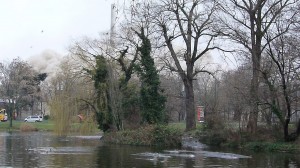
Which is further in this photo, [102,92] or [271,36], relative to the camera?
A: [102,92]

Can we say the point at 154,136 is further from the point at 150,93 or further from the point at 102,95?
the point at 102,95

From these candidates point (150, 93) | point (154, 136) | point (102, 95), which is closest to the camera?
point (154, 136)

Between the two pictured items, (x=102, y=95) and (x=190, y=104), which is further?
(x=190, y=104)

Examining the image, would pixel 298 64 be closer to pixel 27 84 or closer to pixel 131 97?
pixel 131 97

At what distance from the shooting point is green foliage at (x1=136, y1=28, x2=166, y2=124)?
44.9 meters

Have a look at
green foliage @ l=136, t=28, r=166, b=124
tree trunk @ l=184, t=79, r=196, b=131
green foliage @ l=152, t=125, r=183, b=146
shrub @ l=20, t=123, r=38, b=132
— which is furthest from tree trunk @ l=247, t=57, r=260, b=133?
shrub @ l=20, t=123, r=38, b=132

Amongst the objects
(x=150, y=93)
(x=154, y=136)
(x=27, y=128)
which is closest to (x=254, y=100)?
(x=154, y=136)

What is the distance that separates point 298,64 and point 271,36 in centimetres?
383

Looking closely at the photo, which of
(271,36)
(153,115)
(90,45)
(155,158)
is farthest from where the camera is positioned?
(90,45)

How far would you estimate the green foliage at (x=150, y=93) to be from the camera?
44.9 metres

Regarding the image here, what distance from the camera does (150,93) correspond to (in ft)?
148

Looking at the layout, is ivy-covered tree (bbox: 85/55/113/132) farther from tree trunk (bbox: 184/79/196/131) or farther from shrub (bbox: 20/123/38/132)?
shrub (bbox: 20/123/38/132)

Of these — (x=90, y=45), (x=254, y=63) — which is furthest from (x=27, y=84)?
(x=254, y=63)

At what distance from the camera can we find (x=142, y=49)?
4603cm
